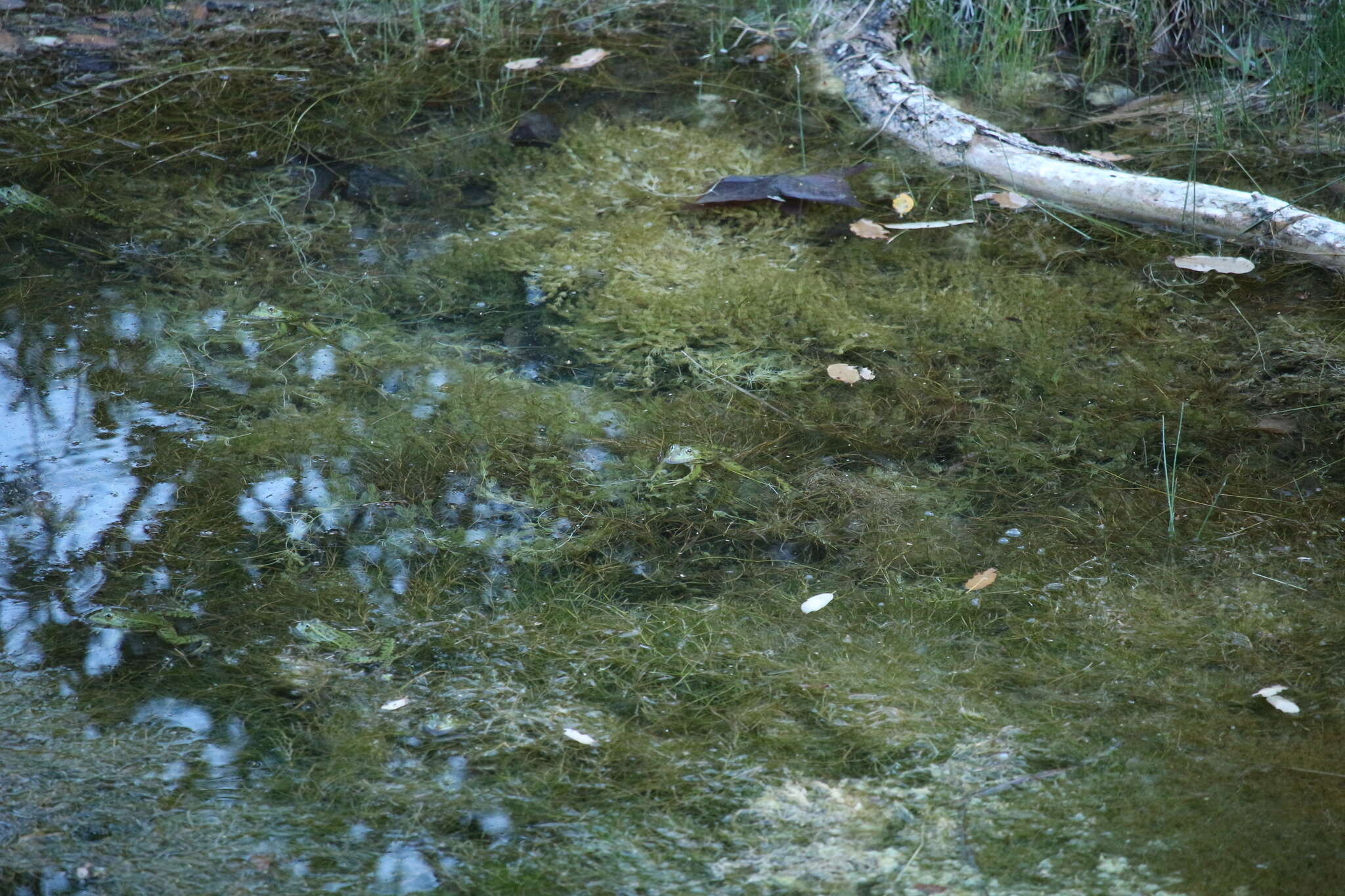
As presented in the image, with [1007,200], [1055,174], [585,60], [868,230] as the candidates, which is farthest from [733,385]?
[585,60]

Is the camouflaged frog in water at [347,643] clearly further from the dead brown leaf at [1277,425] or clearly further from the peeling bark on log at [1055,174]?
the peeling bark on log at [1055,174]

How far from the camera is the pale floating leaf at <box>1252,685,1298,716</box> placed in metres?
1.75

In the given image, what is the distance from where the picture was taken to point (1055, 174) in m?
3.26

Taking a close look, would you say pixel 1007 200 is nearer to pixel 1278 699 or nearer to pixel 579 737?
pixel 1278 699

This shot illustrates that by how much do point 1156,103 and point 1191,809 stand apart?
9.88 ft

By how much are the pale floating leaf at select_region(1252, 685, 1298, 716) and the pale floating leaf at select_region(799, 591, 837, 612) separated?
2.38ft

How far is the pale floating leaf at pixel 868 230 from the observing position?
10.4 ft

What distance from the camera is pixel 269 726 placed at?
1.74 m

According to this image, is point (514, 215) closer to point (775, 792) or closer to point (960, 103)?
point (960, 103)

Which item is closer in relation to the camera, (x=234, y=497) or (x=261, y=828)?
(x=261, y=828)

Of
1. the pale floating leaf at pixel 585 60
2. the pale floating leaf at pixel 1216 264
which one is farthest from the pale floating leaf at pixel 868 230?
the pale floating leaf at pixel 585 60

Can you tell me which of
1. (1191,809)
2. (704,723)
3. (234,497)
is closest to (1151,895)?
(1191,809)

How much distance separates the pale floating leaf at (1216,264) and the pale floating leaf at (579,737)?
6.99 ft

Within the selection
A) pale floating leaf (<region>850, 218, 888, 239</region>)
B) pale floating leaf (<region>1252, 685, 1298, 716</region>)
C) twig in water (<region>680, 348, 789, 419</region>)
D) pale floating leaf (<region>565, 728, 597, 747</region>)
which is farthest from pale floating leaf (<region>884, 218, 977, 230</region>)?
pale floating leaf (<region>565, 728, 597, 747</region>)
